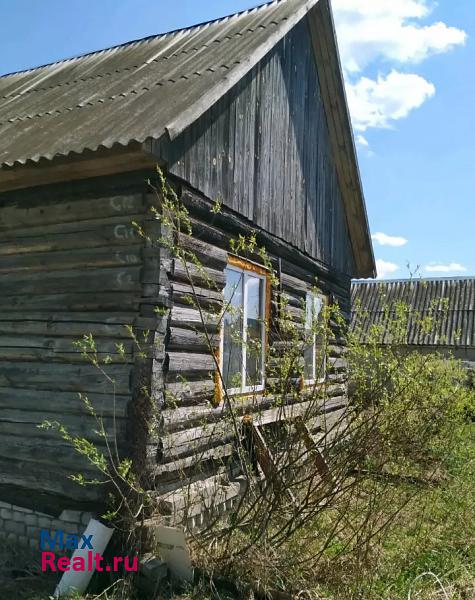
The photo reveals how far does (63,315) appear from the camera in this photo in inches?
216

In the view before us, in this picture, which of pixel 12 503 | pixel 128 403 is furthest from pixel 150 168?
pixel 12 503

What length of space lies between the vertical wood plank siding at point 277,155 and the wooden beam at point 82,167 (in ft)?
0.78

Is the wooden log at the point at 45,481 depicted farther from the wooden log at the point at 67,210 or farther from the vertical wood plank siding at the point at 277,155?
the vertical wood plank siding at the point at 277,155

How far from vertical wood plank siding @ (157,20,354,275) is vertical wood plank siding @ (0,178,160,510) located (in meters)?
0.97

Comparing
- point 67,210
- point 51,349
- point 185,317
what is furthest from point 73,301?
point 185,317

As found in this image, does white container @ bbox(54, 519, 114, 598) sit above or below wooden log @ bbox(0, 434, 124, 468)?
below

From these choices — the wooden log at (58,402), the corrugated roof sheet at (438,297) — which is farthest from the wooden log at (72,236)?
the corrugated roof sheet at (438,297)

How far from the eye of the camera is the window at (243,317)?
6324 mm

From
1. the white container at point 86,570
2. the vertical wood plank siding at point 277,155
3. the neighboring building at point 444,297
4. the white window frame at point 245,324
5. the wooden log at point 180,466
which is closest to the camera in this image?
the white container at point 86,570

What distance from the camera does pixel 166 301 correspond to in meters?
5.10

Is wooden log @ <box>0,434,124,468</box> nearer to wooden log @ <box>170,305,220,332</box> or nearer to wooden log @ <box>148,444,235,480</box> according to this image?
wooden log @ <box>148,444,235,480</box>

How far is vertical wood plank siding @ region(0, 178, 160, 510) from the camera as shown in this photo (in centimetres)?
512

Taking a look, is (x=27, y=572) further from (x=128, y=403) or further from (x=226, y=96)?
(x=226, y=96)

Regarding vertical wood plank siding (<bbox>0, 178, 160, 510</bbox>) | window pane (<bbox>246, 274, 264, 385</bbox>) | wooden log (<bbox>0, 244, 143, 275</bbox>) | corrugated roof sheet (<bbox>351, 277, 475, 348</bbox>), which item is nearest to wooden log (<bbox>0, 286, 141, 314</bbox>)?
vertical wood plank siding (<bbox>0, 178, 160, 510</bbox>)
